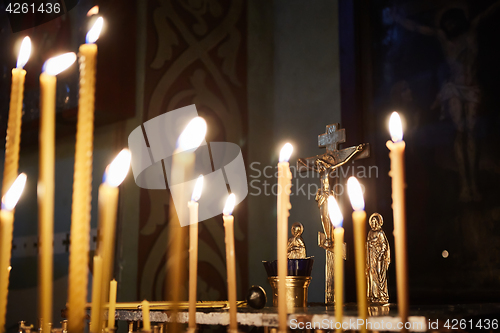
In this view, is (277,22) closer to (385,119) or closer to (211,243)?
(385,119)

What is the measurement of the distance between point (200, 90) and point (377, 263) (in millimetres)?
1659

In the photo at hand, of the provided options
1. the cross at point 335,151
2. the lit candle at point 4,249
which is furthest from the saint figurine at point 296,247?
the lit candle at point 4,249

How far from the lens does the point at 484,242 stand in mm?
2266

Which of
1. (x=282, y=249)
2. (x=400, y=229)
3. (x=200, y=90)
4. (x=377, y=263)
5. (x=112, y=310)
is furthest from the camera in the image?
(x=200, y=90)

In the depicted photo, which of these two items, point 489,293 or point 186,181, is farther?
point 489,293

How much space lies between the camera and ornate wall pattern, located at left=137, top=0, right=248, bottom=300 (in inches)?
111

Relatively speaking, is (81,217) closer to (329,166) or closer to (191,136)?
(191,136)

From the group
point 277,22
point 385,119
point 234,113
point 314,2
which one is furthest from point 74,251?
point 277,22

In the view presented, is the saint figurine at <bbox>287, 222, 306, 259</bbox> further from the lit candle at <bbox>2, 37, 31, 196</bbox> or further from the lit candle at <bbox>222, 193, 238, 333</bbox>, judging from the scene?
the lit candle at <bbox>2, 37, 31, 196</bbox>

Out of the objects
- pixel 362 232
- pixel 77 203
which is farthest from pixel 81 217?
pixel 362 232

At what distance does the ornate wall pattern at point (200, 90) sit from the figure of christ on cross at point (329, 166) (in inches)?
28.0

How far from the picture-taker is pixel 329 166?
103 inches

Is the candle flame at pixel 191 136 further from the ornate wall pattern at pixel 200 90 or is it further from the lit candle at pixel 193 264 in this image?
the ornate wall pattern at pixel 200 90

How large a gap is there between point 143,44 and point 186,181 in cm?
254
